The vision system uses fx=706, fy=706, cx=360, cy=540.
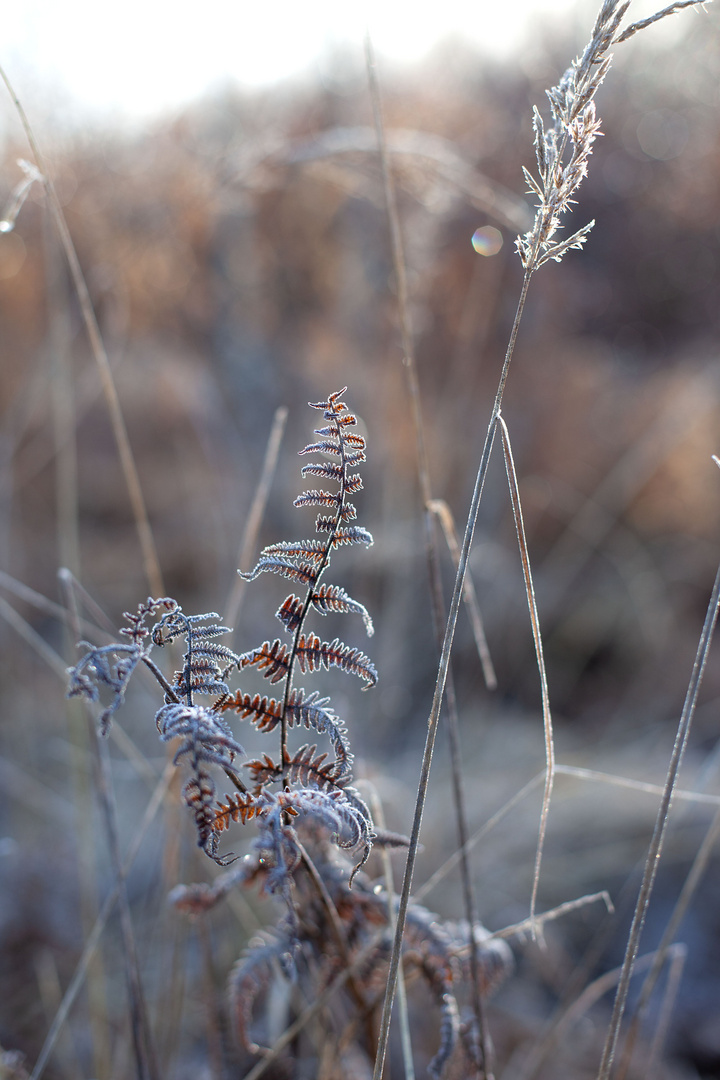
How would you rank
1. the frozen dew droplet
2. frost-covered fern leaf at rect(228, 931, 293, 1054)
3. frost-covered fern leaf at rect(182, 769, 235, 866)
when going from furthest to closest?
the frozen dew droplet
frost-covered fern leaf at rect(228, 931, 293, 1054)
frost-covered fern leaf at rect(182, 769, 235, 866)

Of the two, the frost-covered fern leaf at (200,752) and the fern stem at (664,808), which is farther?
the fern stem at (664,808)

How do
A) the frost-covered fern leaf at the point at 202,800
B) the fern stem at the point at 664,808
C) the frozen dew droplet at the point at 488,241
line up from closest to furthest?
the frost-covered fern leaf at the point at 202,800
the fern stem at the point at 664,808
the frozen dew droplet at the point at 488,241

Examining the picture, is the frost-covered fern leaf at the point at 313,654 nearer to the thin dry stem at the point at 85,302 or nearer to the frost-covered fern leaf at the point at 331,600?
the frost-covered fern leaf at the point at 331,600

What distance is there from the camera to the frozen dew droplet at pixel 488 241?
1460mm

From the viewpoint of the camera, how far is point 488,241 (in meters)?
1.63

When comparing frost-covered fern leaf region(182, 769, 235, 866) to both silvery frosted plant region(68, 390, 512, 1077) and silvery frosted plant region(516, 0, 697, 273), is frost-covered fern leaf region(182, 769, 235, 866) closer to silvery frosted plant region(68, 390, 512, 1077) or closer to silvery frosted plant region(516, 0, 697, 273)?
silvery frosted plant region(68, 390, 512, 1077)

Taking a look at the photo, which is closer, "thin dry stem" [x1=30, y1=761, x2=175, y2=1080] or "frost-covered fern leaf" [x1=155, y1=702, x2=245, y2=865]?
"frost-covered fern leaf" [x1=155, y1=702, x2=245, y2=865]

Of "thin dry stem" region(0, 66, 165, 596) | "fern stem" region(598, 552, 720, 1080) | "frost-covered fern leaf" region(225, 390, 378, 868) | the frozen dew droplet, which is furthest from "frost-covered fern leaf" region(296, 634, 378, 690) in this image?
the frozen dew droplet

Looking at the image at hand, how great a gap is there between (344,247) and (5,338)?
1.34 metres

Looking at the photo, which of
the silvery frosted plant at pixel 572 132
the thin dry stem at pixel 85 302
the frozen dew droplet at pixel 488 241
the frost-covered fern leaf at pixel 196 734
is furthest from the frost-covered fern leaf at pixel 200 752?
the frozen dew droplet at pixel 488 241

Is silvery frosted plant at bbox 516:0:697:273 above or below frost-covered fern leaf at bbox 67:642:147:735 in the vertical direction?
above

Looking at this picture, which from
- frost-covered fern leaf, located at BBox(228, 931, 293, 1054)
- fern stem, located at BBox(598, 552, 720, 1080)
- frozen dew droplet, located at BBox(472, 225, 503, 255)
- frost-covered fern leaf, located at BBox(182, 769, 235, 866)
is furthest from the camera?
frozen dew droplet, located at BBox(472, 225, 503, 255)

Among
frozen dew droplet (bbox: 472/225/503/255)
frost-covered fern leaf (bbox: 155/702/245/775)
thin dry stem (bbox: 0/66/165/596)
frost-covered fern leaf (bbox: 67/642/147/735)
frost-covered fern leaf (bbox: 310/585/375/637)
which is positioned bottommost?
frost-covered fern leaf (bbox: 155/702/245/775)

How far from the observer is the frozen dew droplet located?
1.46m
